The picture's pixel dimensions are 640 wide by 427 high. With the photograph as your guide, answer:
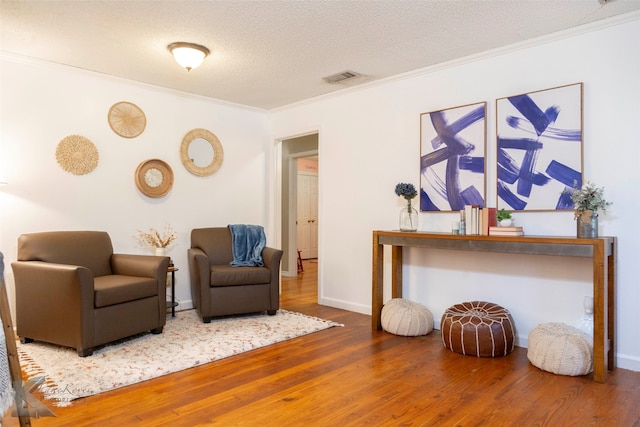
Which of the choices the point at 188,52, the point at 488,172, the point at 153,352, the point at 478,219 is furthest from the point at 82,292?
the point at 488,172

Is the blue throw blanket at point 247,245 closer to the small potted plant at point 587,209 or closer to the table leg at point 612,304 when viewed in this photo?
the small potted plant at point 587,209

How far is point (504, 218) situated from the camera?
3158 millimetres

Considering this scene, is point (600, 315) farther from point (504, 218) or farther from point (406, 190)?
point (406, 190)

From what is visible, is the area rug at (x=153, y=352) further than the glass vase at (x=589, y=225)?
No

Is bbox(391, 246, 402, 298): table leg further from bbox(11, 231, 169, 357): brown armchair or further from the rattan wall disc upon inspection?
the rattan wall disc

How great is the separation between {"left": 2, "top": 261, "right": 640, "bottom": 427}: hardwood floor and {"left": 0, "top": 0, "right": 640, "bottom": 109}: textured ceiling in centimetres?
232

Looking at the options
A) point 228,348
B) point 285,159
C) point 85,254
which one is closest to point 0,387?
point 228,348

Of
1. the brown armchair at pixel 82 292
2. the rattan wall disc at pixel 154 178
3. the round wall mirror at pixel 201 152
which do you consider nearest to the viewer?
the brown armchair at pixel 82 292

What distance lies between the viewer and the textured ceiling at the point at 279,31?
107 inches

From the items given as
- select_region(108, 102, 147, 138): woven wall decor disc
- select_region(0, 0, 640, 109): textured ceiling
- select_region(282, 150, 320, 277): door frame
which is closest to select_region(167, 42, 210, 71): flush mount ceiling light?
select_region(0, 0, 640, 109): textured ceiling

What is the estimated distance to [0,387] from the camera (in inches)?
39.8

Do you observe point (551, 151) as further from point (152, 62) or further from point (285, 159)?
point (285, 159)

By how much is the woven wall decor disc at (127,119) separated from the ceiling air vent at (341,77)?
1879 mm

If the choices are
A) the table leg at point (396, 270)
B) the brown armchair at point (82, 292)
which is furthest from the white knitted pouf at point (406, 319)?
the brown armchair at point (82, 292)
